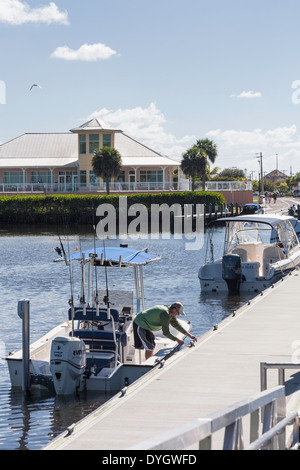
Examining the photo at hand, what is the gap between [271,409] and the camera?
307 inches

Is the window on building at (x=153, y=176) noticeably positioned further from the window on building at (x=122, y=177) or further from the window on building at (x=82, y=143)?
the window on building at (x=82, y=143)

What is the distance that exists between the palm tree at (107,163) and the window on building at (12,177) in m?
13.8

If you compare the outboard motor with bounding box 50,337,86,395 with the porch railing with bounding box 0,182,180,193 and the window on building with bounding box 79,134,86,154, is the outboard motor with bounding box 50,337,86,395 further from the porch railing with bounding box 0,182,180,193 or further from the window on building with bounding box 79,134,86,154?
the window on building with bounding box 79,134,86,154

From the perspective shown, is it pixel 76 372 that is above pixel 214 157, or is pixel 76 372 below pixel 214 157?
below

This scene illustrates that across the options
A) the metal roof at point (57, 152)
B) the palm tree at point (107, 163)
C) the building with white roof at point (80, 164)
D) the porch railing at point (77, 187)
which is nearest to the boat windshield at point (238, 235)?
the palm tree at point (107, 163)

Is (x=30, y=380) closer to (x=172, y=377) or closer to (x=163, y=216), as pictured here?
(x=172, y=377)

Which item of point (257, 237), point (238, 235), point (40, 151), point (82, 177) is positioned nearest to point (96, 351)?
Answer: point (238, 235)

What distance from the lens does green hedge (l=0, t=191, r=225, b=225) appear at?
78.9 meters

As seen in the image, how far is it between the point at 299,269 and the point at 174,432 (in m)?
26.0

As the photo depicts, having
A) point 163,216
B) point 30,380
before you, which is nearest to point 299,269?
point 30,380

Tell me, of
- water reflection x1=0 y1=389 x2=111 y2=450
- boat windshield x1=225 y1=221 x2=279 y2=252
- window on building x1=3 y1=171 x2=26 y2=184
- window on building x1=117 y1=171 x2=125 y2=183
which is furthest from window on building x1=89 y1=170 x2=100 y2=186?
water reflection x1=0 y1=389 x2=111 y2=450

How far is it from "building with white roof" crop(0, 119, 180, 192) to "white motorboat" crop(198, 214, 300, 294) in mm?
55121

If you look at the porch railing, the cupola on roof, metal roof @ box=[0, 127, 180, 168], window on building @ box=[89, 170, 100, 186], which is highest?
the cupola on roof

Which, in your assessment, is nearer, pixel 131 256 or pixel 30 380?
pixel 30 380
